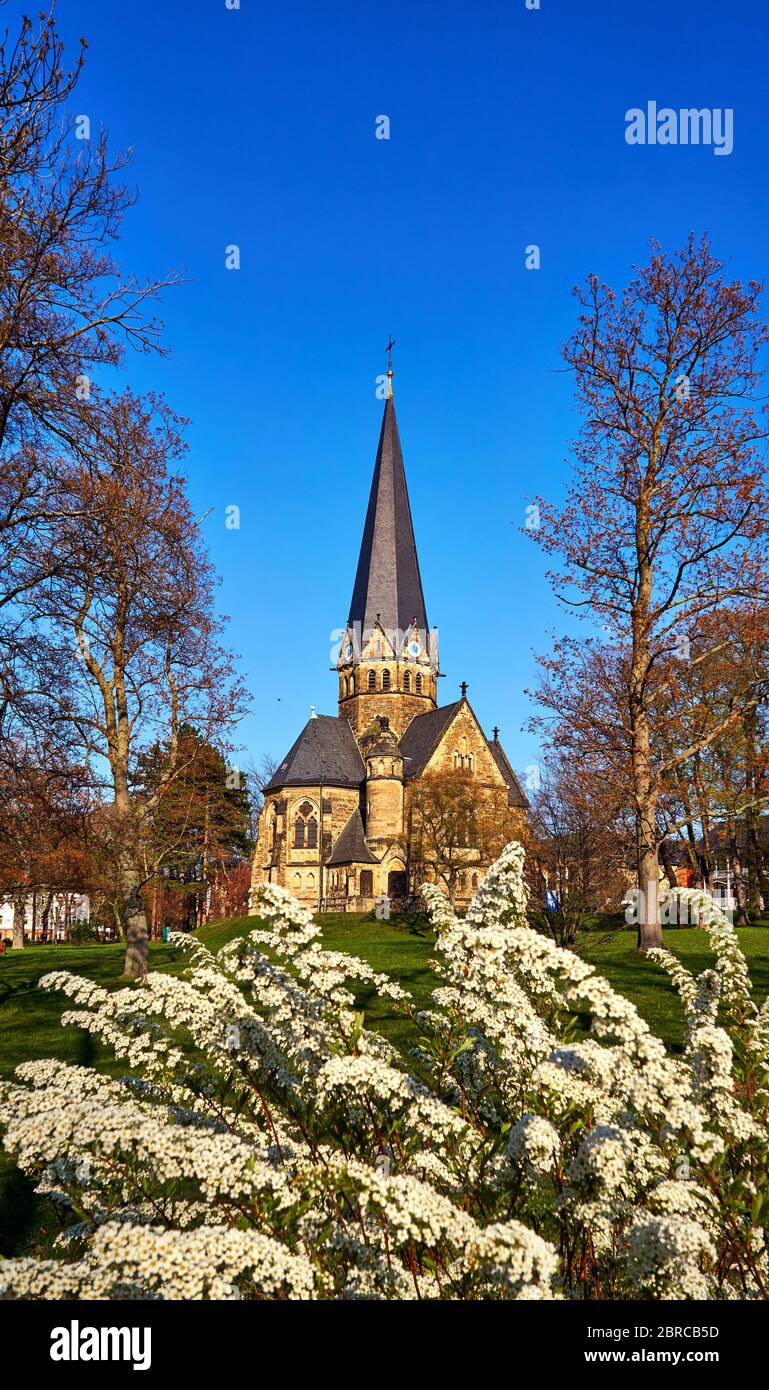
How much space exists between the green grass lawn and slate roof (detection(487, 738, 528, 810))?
35.9 m

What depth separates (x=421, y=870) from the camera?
56406 millimetres

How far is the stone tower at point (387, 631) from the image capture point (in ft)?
223

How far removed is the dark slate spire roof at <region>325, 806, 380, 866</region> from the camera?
2318 inches

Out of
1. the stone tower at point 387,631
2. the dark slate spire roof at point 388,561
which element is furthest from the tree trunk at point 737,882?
the dark slate spire roof at point 388,561

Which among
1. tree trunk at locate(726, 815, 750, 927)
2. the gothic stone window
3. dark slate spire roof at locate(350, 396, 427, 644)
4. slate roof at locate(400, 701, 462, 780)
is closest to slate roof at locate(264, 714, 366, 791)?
the gothic stone window

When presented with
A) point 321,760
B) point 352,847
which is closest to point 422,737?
point 321,760

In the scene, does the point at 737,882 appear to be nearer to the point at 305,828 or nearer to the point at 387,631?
the point at 305,828

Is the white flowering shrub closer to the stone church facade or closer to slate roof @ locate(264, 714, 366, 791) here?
the stone church facade

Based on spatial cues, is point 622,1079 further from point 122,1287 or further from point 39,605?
point 39,605

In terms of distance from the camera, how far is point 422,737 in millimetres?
64188

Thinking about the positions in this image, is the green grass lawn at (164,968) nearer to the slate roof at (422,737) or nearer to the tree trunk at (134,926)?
the tree trunk at (134,926)

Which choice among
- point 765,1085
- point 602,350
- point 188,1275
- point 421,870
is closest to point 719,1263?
point 765,1085

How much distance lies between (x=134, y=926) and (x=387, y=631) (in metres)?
48.1
